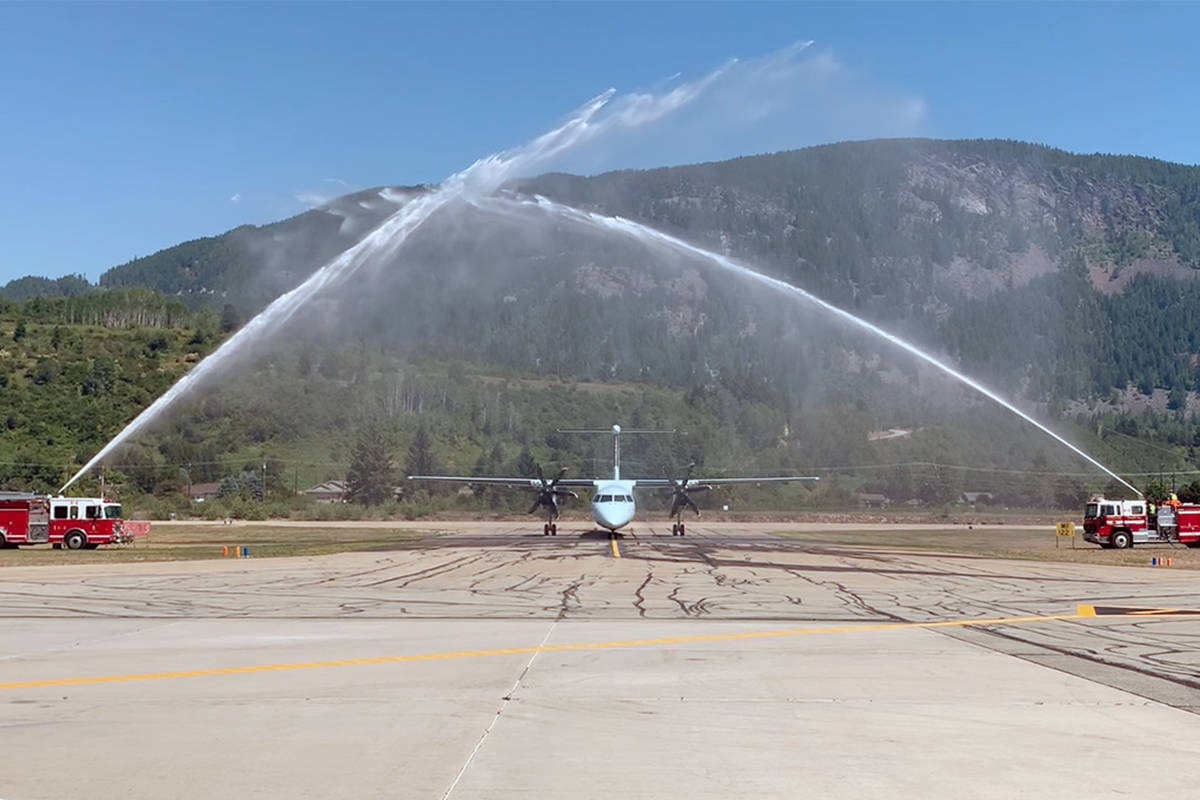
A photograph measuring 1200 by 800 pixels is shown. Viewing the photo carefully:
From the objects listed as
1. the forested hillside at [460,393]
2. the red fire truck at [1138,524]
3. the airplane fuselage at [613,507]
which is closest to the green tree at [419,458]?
the forested hillside at [460,393]

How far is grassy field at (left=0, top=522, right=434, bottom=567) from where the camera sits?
A: 43.2 metres

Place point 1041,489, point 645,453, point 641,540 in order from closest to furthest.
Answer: point 641,540, point 1041,489, point 645,453

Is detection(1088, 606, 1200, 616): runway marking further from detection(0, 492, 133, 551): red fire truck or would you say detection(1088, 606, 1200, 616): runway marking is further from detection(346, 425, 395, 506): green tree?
detection(346, 425, 395, 506): green tree

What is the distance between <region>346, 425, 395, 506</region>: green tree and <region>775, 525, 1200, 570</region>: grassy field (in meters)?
50.0

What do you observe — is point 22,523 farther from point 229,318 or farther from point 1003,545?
point 229,318

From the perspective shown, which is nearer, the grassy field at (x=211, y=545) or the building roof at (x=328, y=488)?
the grassy field at (x=211, y=545)

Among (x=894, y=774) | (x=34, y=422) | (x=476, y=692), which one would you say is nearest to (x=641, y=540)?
(x=476, y=692)

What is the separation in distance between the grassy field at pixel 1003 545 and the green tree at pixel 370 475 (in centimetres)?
4997

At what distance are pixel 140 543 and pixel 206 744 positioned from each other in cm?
4934

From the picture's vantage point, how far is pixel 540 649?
672 inches

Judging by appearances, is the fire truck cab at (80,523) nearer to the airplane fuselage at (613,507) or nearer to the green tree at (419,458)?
the airplane fuselage at (613,507)

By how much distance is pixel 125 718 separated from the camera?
11.6 metres

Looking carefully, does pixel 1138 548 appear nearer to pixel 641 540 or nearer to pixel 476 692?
pixel 641 540

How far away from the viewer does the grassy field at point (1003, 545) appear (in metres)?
45.6
